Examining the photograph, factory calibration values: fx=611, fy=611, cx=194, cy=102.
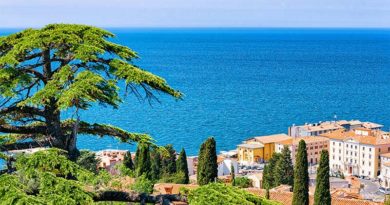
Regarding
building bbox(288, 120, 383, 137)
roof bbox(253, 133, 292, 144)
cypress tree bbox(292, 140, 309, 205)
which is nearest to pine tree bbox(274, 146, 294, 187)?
cypress tree bbox(292, 140, 309, 205)

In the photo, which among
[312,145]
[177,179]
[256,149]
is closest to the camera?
[177,179]

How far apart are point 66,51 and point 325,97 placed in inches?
3797

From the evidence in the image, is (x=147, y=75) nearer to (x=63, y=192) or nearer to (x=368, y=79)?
(x=63, y=192)

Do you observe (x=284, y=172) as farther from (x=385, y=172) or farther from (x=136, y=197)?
(x=136, y=197)

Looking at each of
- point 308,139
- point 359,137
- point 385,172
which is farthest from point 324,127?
point 385,172

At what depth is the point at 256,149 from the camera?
63.8m

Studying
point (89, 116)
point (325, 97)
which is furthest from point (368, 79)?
point (89, 116)

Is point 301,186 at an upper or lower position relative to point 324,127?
lower

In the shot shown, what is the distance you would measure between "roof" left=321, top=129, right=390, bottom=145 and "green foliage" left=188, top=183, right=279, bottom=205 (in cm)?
6123

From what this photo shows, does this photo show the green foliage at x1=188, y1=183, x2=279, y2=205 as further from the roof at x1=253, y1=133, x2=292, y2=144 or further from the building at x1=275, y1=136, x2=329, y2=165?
the building at x1=275, y1=136, x2=329, y2=165

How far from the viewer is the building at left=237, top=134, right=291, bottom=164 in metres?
63.7

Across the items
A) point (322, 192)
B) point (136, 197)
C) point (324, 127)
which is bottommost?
point (322, 192)

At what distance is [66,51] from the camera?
6.67 metres

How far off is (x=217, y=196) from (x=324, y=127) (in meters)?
70.6
